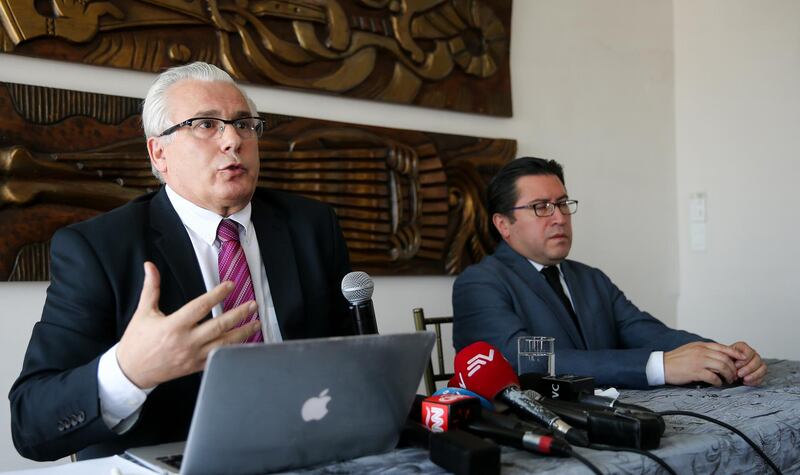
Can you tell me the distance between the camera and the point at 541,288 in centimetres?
249

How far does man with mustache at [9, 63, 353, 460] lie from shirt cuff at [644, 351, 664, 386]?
2.69 ft

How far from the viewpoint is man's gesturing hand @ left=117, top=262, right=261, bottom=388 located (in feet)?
3.56

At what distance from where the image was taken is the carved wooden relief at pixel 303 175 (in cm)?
212

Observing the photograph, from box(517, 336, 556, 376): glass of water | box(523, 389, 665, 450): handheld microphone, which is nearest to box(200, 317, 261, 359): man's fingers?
box(523, 389, 665, 450): handheld microphone

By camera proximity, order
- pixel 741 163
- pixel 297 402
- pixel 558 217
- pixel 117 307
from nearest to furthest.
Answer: pixel 297 402 < pixel 117 307 < pixel 558 217 < pixel 741 163

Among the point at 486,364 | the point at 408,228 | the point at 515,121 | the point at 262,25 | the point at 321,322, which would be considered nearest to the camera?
the point at 486,364

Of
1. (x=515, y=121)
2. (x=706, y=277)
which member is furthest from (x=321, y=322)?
(x=706, y=277)

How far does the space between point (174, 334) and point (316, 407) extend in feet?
0.83

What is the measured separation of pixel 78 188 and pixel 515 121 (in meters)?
1.91

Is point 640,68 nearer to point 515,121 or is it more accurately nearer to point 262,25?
point 515,121

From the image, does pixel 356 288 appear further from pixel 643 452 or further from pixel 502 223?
pixel 502 223

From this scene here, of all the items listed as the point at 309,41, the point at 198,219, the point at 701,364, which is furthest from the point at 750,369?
the point at 309,41

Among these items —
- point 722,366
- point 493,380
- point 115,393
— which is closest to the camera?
point 115,393

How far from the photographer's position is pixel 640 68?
3818mm
